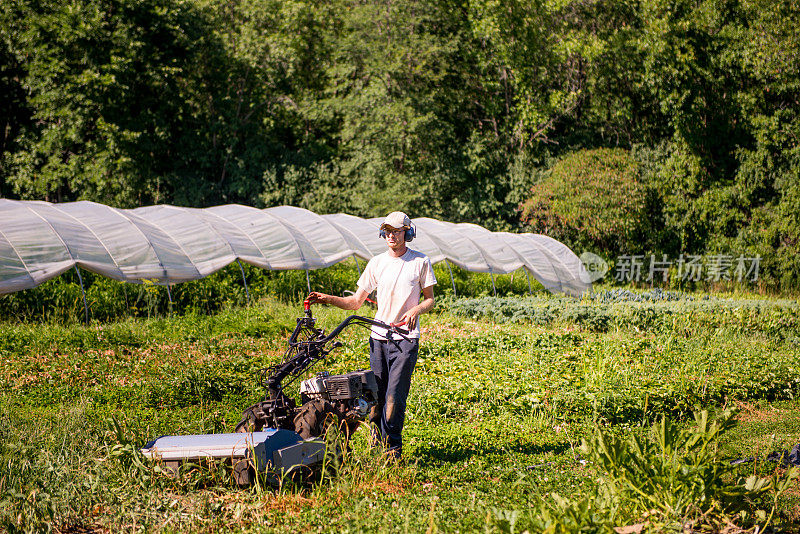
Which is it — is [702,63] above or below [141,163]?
above

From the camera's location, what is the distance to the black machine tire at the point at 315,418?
4.97 meters

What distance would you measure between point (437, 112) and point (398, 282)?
968 inches

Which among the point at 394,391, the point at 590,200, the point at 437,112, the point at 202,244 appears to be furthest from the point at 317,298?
the point at 437,112

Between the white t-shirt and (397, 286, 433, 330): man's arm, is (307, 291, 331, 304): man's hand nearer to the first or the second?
the white t-shirt

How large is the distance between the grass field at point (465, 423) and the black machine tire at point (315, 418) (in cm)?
27

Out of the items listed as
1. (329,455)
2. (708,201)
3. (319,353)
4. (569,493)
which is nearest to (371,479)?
(329,455)

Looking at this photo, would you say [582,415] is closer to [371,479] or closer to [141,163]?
[371,479]

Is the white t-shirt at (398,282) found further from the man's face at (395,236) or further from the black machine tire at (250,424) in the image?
the black machine tire at (250,424)

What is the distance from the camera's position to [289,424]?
505 centimetres

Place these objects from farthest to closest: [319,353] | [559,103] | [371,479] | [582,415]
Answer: [559,103]
[582,415]
[319,353]
[371,479]

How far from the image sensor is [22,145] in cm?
2534

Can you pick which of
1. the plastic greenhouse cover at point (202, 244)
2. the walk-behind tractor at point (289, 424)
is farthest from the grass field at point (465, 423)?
the plastic greenhouse cover at point (202, 244)

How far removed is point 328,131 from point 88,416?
85.4ft

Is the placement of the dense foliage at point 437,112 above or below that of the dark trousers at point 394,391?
above
